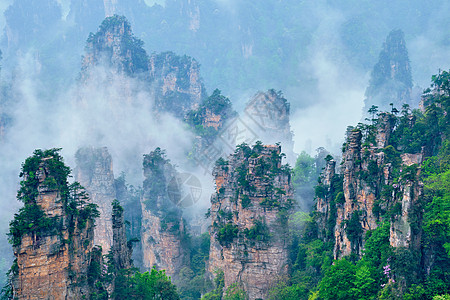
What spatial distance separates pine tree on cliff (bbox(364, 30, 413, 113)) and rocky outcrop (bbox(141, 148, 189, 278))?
2031 inches

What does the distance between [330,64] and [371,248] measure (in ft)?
322

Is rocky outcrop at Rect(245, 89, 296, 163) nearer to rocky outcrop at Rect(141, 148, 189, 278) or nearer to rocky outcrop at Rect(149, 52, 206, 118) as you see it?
rocky outcrop at Rect(149, 52, 206, 118)

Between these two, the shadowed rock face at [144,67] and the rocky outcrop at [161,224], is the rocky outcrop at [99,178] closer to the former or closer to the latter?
the rocky outcrop at [161,224]

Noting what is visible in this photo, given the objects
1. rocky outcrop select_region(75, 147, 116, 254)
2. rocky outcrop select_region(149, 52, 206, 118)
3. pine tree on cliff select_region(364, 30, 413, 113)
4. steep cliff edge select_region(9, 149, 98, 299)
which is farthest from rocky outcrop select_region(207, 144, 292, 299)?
pine tree on cliff select_region(364, 30, 413, 113)

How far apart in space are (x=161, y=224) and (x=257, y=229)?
706 inches

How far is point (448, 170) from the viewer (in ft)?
93.1

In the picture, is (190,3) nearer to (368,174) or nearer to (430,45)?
(430,45)

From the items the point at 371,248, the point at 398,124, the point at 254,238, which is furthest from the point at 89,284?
the point at 398,124

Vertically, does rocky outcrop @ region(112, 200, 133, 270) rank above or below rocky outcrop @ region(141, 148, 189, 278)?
below

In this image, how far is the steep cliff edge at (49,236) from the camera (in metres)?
24.9

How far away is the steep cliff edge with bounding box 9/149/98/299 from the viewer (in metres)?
24.9

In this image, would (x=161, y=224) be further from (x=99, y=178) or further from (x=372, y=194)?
(x=372, y=194)

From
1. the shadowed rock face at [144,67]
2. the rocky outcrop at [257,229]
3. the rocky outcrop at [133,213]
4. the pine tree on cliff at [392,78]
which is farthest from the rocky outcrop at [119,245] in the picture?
the pine tree on cliff at [392,78]

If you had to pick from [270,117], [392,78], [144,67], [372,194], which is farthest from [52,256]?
[392,78]
